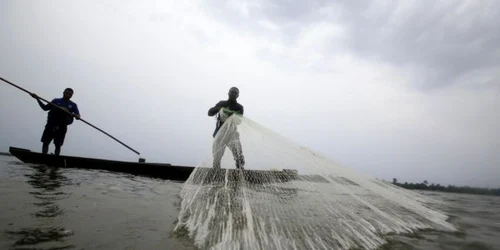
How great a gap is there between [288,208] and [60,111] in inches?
273

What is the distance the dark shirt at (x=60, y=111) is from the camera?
6520mm

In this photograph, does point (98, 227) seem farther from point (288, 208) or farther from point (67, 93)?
point (67, 93)

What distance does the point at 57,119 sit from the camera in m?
6.60

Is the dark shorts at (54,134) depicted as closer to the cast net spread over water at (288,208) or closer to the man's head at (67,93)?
the man's head at (67,93)

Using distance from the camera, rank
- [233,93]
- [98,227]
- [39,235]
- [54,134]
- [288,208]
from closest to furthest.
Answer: [39,235]
[98,227]
[288,208]
[233,93]
[54,134]

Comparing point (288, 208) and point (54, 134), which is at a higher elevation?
point (54, 134)

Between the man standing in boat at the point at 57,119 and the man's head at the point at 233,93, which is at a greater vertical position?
the man's head at the point at 233,93

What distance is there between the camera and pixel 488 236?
2102mm

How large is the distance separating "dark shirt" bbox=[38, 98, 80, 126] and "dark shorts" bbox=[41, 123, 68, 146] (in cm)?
11

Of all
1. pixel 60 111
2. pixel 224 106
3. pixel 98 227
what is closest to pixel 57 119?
pixel 60 111

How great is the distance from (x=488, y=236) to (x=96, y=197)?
3.53 meters

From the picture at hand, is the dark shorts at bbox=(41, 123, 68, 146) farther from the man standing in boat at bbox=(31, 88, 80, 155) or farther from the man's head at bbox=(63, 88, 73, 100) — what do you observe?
the man's head at bbox=(63, 88, 73, 100)

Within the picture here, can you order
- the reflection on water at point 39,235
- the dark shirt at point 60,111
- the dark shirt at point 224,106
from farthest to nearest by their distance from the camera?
the dark shirt at point 60,111 < the dark shirt at point 224,106 < the reflection on water at point 39,235

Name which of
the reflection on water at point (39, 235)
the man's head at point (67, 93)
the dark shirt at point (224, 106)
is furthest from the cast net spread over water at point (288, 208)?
the man's head at point (67, 93)
